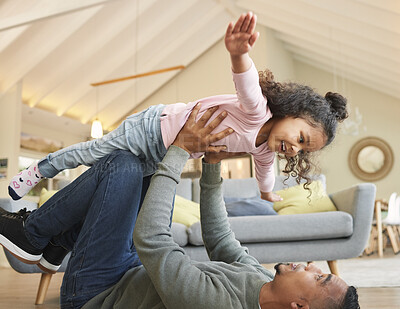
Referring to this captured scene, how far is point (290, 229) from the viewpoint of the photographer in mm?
2666

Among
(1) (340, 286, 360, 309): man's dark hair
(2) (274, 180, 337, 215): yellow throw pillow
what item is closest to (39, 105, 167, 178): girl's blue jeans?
(1) (340, 286, 360, 309): man's dark hair

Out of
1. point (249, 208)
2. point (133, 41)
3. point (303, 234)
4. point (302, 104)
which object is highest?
point (133, 41)

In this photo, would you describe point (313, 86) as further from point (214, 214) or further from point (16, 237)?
point (16, 237)

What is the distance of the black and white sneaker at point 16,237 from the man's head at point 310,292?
844 millimetres

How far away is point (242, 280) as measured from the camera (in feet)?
3.59

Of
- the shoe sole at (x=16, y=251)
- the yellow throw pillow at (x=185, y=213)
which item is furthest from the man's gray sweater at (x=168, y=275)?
the yellow throw pillow at (x=185, y=213)

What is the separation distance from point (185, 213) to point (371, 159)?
24.4 feet

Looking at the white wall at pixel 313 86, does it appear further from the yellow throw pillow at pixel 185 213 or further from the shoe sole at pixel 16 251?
the shoe sole at pixel 16 251

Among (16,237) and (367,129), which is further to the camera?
(367,129)

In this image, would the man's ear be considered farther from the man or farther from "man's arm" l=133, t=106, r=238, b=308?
"man's arm" l=133, t=106, r=238, b=308

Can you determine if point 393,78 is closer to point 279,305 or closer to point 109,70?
point 109,70

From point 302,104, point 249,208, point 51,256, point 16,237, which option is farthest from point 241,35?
point 249,208

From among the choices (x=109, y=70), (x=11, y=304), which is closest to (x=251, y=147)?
(x=11, y=304)

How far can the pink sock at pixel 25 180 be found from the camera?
159cm
